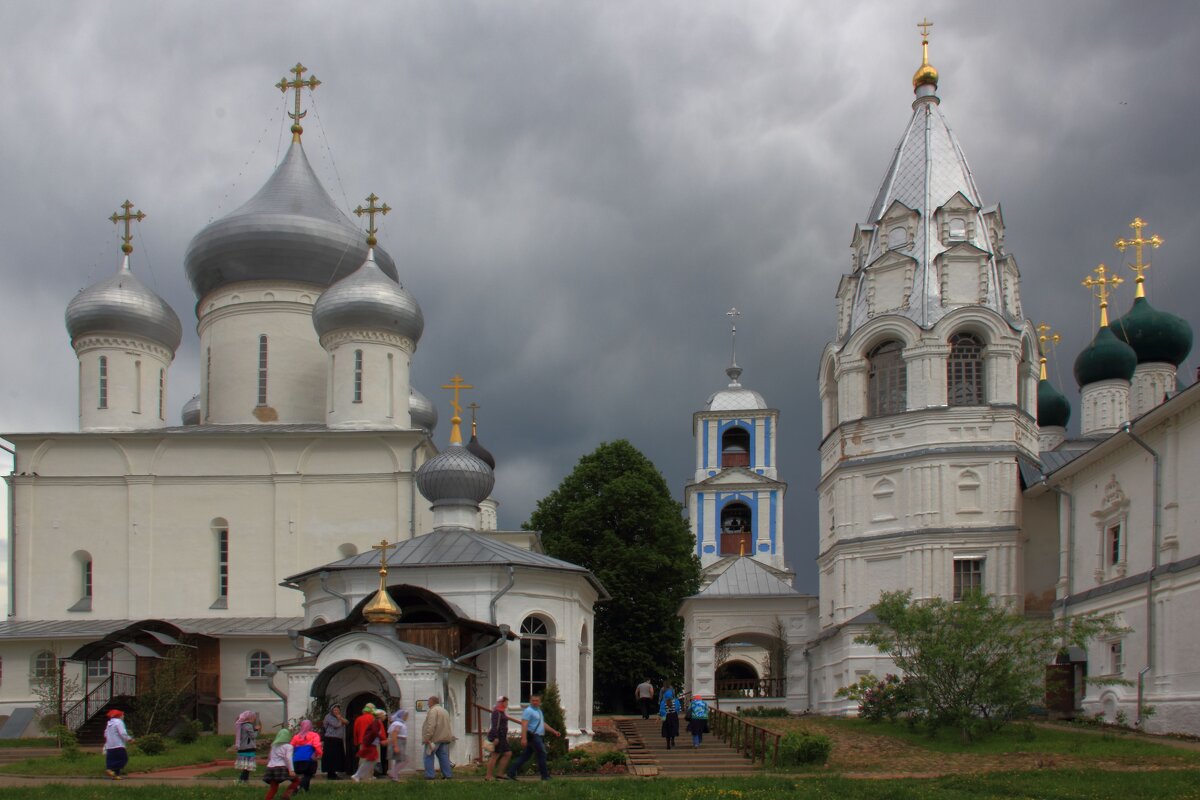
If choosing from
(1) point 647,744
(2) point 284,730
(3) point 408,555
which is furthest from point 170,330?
(2) point 284,730

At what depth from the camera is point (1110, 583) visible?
85.2 feet

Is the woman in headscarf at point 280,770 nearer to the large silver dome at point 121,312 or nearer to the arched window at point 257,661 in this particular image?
the arched window at point 257,661

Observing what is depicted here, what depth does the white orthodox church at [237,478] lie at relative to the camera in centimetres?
2788

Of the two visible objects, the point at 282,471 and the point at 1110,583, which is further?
the point at 282,471

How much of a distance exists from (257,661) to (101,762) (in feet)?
28.5

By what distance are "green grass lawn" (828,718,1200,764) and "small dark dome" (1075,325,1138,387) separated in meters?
15.6

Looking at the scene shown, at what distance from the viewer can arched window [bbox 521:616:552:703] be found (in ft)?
76.2

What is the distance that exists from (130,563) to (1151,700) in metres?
21.5

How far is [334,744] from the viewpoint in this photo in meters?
17.8

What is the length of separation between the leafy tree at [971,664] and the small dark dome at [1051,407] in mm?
20672

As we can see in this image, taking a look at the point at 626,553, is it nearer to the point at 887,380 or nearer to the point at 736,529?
the point at 887,380

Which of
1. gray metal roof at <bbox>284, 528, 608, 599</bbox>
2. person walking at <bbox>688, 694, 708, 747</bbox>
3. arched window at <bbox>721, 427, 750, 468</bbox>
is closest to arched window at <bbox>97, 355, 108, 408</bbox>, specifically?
gray metal roof at <bbox>284, 528, 608, 599</bbox>

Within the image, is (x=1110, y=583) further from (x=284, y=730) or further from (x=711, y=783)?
(x=284, y=730)

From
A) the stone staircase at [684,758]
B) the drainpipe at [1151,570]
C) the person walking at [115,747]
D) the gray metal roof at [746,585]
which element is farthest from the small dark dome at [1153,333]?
the person walking at [115,747]
